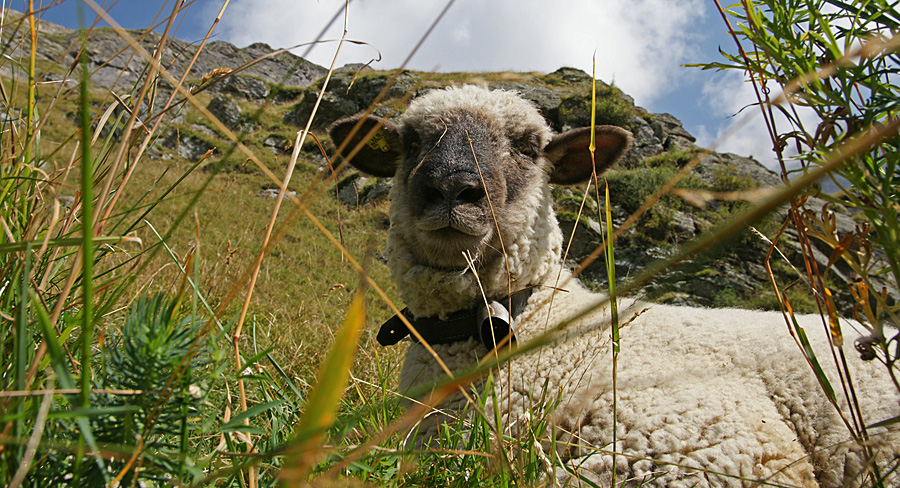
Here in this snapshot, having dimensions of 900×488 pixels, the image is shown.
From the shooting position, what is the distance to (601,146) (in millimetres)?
3609

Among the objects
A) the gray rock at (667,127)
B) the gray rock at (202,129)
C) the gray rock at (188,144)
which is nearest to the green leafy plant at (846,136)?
the gray rock at (667,127)

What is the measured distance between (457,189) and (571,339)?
1481mm

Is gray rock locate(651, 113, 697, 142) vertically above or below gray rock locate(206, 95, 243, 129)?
below

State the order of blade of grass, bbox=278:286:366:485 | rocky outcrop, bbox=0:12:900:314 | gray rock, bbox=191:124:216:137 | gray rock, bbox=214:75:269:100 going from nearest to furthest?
1. blade of grass, bbox=278:286:366:485
2. rocky outcrop, bbox=0:12:900:314
3. gray rock, bbox=191:124:216:137
4. gray rock, bbox=214:75:269:100

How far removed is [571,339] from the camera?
1.31 metres

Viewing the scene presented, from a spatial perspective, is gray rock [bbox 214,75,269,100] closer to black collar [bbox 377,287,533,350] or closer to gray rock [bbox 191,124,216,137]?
gray rock [bbox 191,124,216,137]

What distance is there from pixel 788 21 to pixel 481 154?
1.85 m

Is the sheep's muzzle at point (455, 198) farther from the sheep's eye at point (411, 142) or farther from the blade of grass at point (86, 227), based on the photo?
the blade of grass at point (86, 227)

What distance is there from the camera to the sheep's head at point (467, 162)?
8.92 ft

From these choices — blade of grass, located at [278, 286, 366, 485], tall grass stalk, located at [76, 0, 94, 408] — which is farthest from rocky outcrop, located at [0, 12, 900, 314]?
blade of grass, located at [278, 286, 366, 485]

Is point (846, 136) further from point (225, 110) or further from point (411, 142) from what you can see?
point (225, 110)

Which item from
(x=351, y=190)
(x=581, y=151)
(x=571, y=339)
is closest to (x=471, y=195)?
(x=581, y=151)

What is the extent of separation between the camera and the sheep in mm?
1920

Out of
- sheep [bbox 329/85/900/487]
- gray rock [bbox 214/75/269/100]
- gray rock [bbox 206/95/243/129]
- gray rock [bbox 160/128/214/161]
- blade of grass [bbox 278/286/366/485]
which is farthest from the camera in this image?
gray rock [bbox 214/75/269/100]
